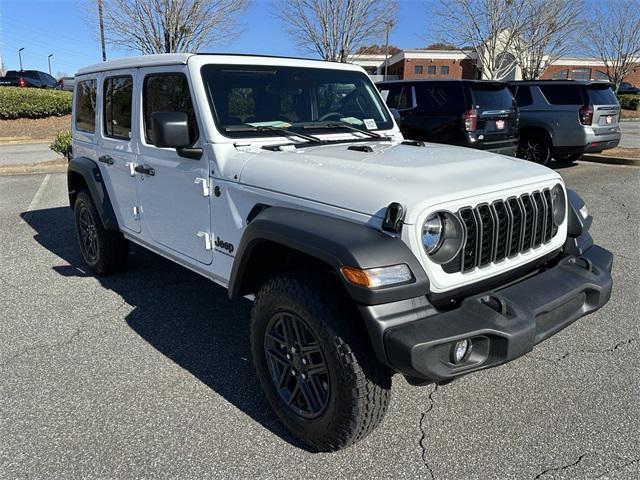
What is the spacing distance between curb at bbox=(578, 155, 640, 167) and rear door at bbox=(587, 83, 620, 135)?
1.11 meters

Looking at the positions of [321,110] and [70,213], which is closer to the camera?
[321,110]

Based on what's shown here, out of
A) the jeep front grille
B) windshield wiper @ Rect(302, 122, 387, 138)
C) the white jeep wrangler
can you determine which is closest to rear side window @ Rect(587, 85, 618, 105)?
the white jeep wrangler

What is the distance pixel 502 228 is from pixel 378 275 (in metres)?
0.79

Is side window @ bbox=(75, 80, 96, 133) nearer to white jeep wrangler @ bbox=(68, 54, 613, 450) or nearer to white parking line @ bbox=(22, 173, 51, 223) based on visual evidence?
white jeep wrangler @ bbox=(68, 54, 613, 450)

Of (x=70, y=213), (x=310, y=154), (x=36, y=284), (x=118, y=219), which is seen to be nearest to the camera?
(x=310, y=154)

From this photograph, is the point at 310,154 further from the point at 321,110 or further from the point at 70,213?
the point at 70,213

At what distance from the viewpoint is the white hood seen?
2.33 metres

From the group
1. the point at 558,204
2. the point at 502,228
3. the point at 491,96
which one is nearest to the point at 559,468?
the point at 502,228

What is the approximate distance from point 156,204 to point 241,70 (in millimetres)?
1132

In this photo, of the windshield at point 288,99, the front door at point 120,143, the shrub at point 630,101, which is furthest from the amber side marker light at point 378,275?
the shrub at point 630,101

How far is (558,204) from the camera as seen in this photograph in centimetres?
294

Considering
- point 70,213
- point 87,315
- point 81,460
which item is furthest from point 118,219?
point 70,213

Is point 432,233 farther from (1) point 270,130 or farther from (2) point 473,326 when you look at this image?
(1) point 270,130

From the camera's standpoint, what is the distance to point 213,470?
243cm
